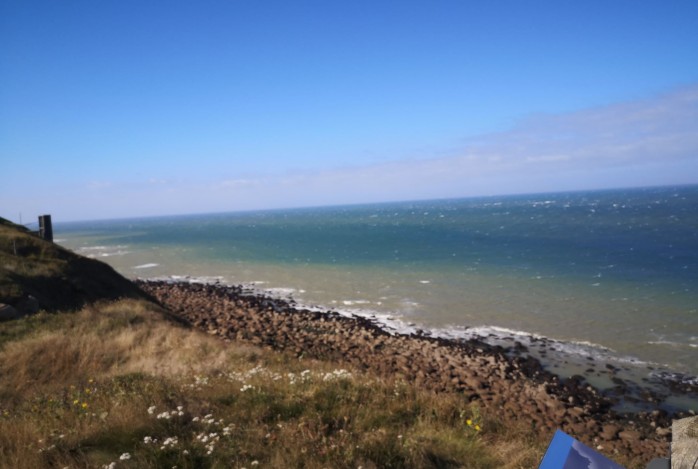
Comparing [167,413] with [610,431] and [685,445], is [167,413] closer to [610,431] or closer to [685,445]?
[685,445]

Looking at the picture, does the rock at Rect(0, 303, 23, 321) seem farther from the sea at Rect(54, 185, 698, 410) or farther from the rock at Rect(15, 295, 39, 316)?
the sea at Rect(54, 185, 698, 410)

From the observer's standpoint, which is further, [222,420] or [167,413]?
[167,413]

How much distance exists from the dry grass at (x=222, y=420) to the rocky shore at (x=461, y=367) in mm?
4074

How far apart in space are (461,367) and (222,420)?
12.2 m

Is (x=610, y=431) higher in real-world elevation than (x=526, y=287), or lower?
lower

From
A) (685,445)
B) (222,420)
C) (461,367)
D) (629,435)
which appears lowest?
(629,435)

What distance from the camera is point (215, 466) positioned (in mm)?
4828

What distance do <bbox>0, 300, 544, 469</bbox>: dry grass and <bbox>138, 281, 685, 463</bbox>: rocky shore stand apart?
13.4 ft

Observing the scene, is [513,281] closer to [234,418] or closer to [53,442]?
[234,418]

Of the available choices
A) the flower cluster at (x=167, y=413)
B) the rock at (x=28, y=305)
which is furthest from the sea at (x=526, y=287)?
the rock at (x=28, y=305)

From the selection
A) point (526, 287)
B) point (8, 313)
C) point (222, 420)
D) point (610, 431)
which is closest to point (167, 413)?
point (222, 420)

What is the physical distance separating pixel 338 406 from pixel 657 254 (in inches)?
1761

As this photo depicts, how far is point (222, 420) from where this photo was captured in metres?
5.78

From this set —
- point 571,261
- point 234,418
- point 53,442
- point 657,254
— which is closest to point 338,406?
point 234,418
